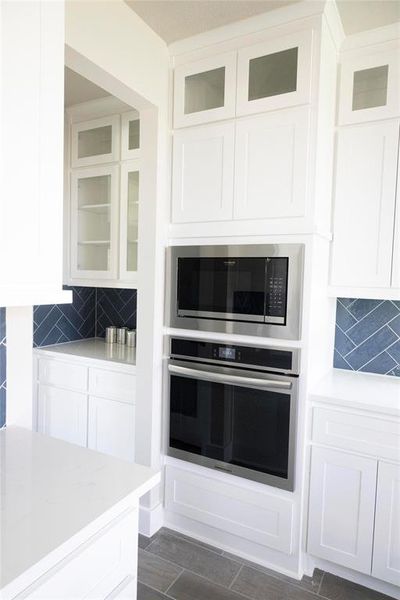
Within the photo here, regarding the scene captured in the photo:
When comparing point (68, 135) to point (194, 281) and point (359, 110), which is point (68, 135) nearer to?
point (194, 281)

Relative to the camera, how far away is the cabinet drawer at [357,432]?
1.69 metres

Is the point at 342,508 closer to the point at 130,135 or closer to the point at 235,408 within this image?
the point at 235,408

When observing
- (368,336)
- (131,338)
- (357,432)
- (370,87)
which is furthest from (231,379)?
(370,87)

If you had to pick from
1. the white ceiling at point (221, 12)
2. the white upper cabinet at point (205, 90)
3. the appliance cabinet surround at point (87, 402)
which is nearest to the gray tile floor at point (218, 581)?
the appliance cabinet surround at point (87, 402)

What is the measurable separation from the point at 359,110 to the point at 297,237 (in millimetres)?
785

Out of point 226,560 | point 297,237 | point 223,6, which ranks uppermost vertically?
point 223,6

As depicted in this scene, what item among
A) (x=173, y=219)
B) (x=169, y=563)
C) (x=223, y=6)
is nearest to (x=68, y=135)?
(x=173, y=219)

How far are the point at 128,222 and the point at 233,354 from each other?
122cm

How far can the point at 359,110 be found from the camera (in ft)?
6.42

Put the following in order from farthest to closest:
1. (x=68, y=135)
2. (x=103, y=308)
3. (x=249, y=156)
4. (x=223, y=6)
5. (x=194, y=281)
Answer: (x=103, y=308), (x=68, y=135), (x=194, y=281), (x=249, y=156), (x=223, y=6)

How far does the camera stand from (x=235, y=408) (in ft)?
6.43

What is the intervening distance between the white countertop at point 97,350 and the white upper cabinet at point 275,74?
1613mm

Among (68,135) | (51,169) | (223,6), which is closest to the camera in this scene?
(51,169)

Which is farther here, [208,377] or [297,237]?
[208,377]
